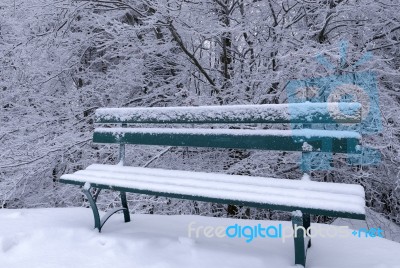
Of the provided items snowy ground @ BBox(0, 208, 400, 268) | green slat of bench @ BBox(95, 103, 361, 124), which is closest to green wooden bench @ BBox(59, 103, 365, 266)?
green slat of bench @ BBox(95, 103, 361, 124)

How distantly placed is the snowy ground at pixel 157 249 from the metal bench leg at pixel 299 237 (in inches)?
3.8

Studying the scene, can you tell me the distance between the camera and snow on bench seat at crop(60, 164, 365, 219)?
1.77 m

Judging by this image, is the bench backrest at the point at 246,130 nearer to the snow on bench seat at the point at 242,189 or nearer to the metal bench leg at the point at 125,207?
the snow on bench seat at the point at 242,189

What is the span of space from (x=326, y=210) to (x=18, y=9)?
16.0 feet

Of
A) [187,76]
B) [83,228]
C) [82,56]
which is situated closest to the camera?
[83,228]

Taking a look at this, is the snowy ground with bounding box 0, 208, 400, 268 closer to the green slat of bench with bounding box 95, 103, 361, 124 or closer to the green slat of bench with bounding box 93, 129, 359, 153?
the green slat of bench with bounding box 93, 129, 359, 153

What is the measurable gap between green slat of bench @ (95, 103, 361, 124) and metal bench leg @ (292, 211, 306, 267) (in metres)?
0.59

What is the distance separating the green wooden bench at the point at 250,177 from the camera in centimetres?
186

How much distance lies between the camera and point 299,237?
6.25ft

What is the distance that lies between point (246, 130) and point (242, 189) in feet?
1.58

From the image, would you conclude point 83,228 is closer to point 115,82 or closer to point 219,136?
point 219,136

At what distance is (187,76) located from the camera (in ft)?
17.1

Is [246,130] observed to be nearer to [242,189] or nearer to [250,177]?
[250,177]

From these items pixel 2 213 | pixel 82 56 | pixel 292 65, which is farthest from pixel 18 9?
pixel 292 65
